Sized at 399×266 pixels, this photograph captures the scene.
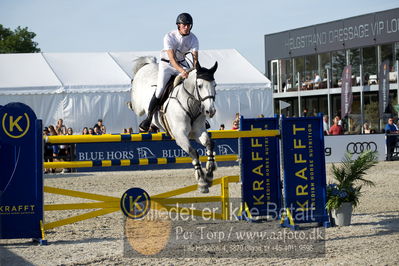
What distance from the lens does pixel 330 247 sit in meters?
6.75

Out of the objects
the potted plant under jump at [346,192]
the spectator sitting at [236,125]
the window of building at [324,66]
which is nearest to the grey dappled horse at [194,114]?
the potted plant under jump at [346,192]

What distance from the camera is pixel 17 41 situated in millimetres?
50938

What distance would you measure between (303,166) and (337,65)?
2835cm

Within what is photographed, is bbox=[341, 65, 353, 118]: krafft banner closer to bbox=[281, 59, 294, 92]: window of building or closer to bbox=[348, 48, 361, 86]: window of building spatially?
bbox=[348, 48, 361, 86]: window of building

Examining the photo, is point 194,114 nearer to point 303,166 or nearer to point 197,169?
point 197,169

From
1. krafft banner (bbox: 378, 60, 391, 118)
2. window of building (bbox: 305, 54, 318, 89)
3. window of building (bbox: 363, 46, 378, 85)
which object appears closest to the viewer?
krafft banner (bbox: 378, 60, 391, 118)

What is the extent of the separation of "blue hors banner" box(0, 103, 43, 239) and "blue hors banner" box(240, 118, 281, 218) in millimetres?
2620

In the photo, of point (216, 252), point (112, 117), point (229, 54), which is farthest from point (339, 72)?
point (216, 252)

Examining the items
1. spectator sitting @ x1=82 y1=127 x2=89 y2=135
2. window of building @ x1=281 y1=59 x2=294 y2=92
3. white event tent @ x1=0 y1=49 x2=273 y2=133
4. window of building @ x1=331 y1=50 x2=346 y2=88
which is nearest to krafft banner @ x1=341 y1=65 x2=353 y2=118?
window of building @ x1=331 y1=50 x2=346 y2=88

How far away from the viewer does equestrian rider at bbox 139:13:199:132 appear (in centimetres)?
740

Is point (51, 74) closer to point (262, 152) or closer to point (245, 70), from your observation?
point (245, 70)

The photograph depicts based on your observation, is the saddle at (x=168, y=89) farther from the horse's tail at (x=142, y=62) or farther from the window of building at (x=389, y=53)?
the window of building at (x=389, y=53)

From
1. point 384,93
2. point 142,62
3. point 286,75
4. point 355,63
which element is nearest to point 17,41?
point 286,75

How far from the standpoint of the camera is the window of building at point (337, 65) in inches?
1359
